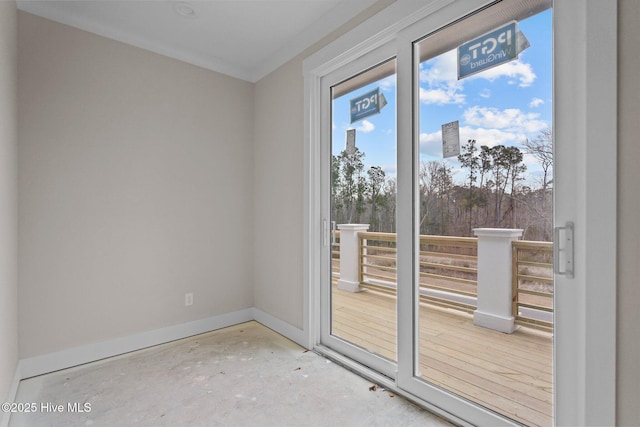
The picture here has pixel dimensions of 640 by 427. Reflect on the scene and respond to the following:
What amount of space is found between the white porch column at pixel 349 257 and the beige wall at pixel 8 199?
2051mm

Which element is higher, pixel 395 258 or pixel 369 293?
pixel 395 258

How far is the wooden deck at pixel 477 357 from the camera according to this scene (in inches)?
65.4

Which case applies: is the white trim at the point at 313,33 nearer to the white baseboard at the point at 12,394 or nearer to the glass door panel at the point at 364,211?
the glass door panel at the point at 364,211

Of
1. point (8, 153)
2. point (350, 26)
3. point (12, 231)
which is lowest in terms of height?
point (12, 231)

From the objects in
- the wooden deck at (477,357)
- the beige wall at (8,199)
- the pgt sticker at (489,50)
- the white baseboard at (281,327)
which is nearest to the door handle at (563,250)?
the wooden deck at (477,357)

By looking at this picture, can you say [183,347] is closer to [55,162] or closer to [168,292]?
[168,292]

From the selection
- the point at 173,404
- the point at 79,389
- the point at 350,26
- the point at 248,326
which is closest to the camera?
the point at 173,404

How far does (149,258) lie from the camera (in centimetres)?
286

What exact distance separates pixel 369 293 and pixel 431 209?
33.9 inches

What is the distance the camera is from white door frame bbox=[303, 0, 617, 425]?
1.29m

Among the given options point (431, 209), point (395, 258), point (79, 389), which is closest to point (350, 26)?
point (431, 209)

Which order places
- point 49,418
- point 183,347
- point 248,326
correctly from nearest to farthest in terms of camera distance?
point 49,418, point 183,347, point 248,326

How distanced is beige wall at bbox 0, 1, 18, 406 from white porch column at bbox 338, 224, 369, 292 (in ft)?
6.73

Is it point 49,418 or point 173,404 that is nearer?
point 49,418
